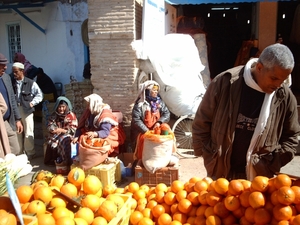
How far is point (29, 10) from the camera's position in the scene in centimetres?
895

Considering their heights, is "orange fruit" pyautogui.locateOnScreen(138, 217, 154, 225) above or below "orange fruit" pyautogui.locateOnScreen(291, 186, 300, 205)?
below

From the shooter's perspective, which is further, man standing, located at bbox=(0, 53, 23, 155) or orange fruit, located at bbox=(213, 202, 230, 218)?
man standing, located at bbox=(0, 53, 23, 155)

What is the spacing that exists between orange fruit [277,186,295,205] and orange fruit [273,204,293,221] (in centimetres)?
2

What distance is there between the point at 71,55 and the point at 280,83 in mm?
7229

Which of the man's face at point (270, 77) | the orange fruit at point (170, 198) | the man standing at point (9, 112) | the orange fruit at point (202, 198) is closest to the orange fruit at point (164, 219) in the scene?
the orange fruit at point (170, 198)

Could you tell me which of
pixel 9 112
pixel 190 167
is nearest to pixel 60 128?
pixel 9 112

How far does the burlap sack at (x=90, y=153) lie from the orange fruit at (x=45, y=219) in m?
3.09

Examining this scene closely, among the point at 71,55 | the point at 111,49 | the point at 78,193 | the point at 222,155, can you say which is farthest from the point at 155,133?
the point at 71,55

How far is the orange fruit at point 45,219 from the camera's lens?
1.60 m

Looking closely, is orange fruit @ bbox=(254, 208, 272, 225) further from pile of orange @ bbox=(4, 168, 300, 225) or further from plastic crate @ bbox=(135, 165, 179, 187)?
plastic crate @ bbox=(135, 165, 179, 187)

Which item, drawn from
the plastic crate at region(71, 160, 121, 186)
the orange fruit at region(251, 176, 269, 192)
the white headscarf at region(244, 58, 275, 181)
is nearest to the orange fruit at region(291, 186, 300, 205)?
the orange fruit at region(251, 176, 269, 192)

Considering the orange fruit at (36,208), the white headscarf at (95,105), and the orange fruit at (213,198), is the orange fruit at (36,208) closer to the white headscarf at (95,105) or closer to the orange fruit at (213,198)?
the orange fruit at (213,198)

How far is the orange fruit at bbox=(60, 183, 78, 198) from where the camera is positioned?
80.2 inches

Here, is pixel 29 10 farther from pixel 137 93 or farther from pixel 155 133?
pixel 155 133
